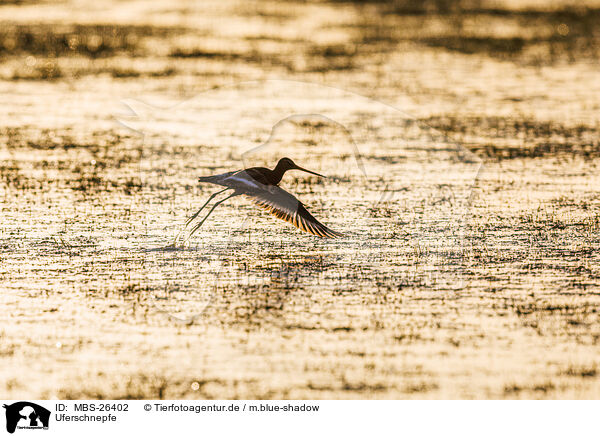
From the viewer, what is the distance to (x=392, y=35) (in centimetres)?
1046

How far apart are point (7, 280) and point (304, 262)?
1428 mm

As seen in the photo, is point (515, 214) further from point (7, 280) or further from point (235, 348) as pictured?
point (7, 280)

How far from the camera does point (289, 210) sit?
18.1 ft

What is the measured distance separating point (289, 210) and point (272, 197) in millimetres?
141

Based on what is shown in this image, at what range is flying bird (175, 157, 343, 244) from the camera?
548 centimetres

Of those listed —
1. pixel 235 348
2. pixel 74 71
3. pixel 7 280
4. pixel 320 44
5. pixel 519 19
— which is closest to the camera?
pixel 235 348

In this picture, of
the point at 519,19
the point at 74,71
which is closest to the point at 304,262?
the point at 74,71

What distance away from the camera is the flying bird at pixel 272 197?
548 centimetres

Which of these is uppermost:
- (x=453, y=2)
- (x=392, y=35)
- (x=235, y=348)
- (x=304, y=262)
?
(x=453, y=2)
